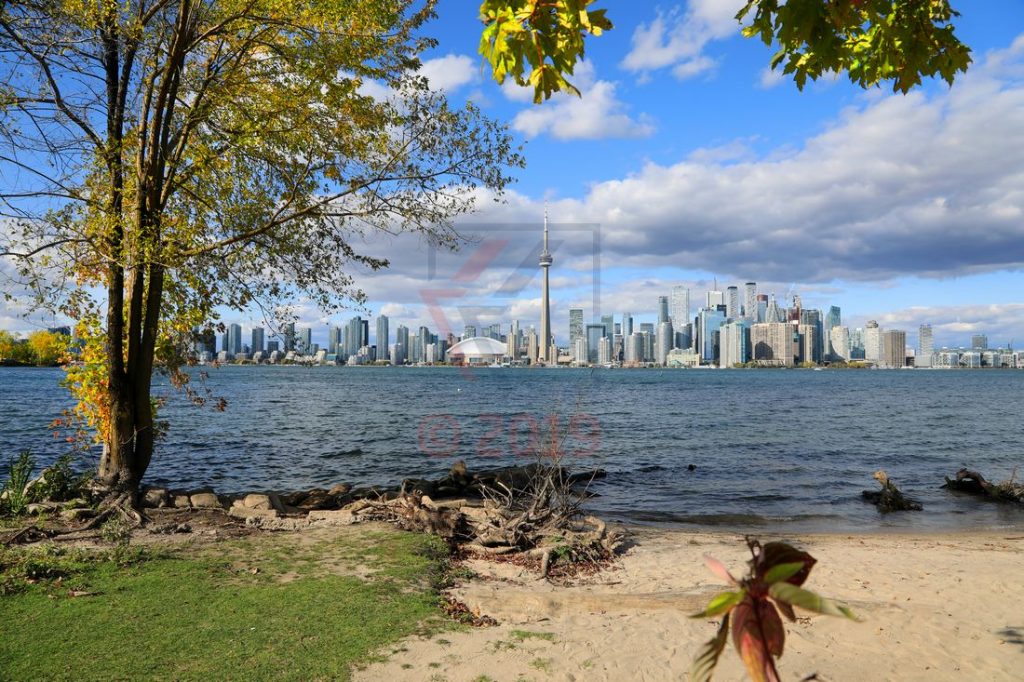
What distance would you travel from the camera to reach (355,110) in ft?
38.9

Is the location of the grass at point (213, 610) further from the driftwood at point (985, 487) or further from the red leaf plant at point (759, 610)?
the driftwood at point (985, 487)

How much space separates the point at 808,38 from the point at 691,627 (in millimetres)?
5950

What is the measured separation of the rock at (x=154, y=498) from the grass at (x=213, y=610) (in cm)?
335

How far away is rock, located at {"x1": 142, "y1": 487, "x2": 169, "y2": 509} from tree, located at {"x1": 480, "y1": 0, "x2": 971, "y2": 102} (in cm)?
1104

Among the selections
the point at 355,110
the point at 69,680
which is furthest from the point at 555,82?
the point at 355,110

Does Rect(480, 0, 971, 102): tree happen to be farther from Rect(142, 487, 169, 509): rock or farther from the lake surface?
Rect(142, 487, 169, 509): rock

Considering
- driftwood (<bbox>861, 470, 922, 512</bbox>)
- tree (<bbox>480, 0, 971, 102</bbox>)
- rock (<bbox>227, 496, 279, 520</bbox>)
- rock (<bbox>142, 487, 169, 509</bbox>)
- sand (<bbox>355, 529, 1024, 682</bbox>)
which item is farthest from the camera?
driftwood (<bbox>861, 470, 922, 512</bbox>)

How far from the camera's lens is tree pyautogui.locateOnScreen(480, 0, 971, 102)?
3383 mm

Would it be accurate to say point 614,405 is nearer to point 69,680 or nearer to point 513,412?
point 513,412

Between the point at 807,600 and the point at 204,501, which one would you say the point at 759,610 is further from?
the point at 204,501

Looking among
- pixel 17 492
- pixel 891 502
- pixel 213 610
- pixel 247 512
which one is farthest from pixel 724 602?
pixel 891 502

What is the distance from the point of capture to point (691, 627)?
720 centimetres

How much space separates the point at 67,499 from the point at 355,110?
27.5 ft

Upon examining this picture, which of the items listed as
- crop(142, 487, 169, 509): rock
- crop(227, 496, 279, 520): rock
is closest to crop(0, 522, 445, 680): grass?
crop(227, 496, 279, 520): rock
